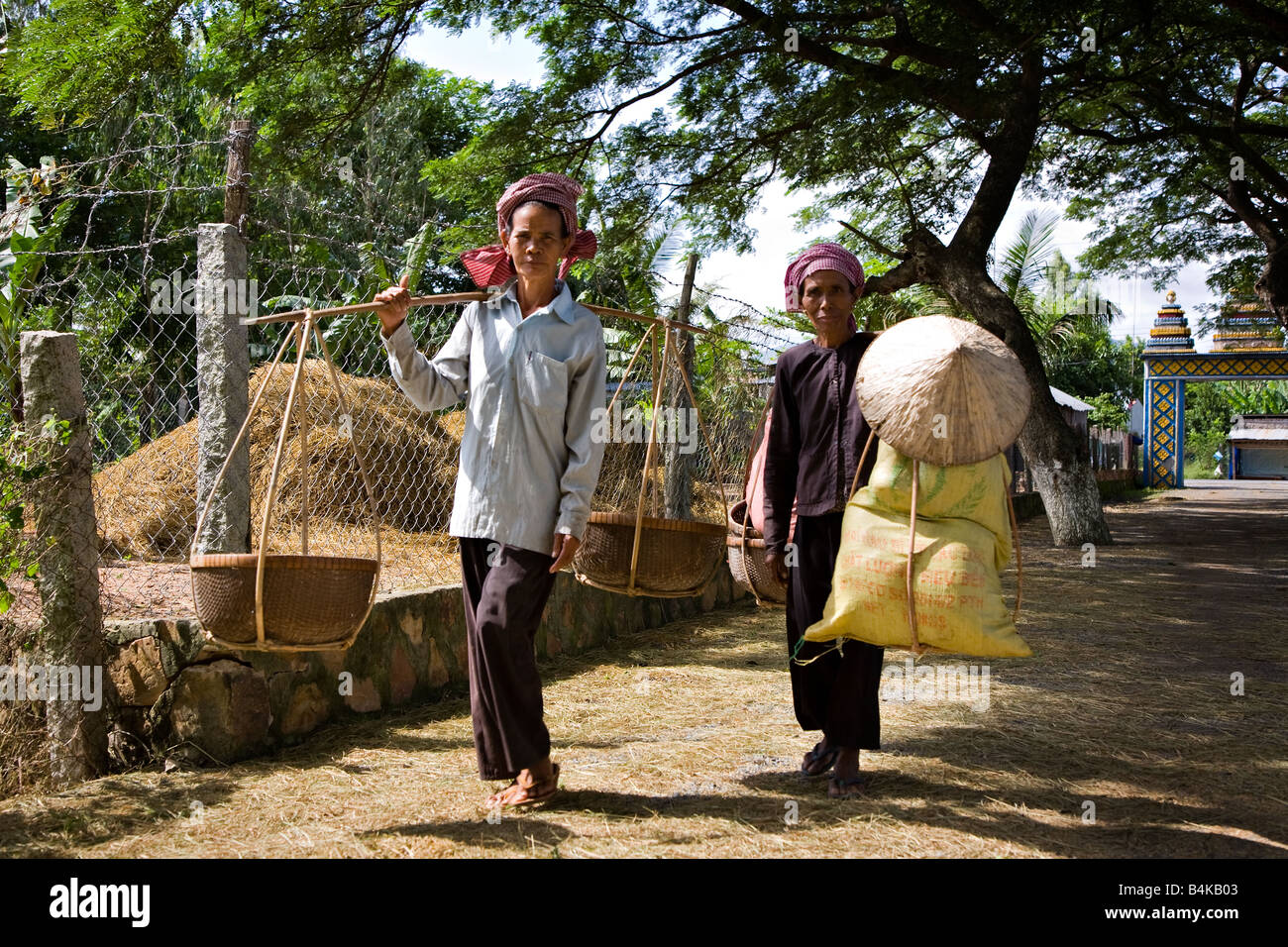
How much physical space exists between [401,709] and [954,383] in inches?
111

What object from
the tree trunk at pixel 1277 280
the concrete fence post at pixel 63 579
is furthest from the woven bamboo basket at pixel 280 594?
the tree trunk at pixel 1277 280

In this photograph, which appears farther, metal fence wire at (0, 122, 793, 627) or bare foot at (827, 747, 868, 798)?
metal fence wire at (0, 122, 793, 627)

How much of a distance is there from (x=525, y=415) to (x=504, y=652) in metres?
0.70

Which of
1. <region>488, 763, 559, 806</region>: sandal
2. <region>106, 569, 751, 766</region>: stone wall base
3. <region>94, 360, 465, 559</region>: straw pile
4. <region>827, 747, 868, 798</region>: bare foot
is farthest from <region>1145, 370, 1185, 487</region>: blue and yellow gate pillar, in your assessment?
<region>488, 763, 559, 806</region>: sandal

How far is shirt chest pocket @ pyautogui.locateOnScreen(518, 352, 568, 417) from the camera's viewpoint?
3.26 m

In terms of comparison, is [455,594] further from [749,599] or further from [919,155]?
[919,155]

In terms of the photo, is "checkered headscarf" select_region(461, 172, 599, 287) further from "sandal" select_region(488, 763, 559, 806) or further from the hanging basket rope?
"sandal" select_region(488, 763, 559, 806)

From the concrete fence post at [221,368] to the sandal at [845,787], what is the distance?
2471mm

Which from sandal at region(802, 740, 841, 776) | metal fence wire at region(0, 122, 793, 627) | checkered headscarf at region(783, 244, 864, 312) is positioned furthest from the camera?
metal fence wire at region(0, 122, 793, 627)

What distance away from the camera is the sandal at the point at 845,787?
3479 millimetres

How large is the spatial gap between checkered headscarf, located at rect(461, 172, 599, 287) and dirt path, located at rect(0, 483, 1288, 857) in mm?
1688

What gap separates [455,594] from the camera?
5.14 meters

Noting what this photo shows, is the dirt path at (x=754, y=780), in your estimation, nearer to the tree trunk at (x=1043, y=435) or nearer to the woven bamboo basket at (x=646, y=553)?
the woven bamboo basket at (x=646, y=553)

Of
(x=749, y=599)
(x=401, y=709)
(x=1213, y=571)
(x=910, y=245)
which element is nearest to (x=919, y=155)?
(x=910, y=245)
